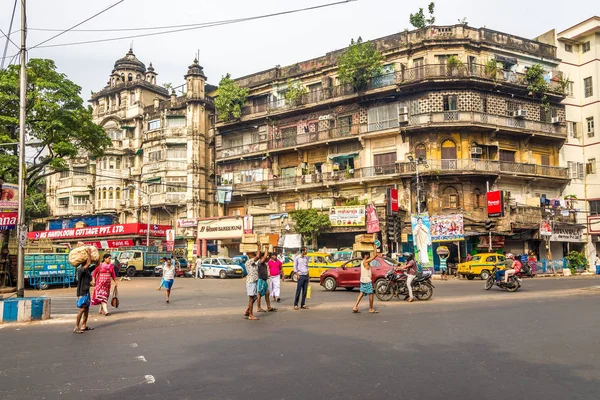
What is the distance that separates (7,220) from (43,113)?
8.13 metres

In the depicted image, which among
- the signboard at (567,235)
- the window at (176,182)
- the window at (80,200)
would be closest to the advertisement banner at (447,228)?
the signboard at (567,235)

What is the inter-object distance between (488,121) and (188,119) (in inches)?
1061

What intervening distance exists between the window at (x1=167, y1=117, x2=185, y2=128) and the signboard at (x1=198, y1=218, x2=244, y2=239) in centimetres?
1026

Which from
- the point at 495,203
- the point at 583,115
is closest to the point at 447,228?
the point at 495,203

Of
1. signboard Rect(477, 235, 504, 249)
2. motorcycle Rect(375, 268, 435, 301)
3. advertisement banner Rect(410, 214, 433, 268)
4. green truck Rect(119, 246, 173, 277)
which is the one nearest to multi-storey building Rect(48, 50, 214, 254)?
green truck Rect(119, 246, 173, 277)

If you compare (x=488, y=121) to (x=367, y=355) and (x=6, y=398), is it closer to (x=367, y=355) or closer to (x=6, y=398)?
(x=367, y=355)

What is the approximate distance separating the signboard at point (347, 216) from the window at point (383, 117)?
659 centimetres

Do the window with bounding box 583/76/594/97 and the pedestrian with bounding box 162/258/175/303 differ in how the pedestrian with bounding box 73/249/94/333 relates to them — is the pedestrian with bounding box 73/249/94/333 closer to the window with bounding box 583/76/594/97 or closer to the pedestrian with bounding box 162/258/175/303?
the pedestrian with bounding box 162/258/175/303

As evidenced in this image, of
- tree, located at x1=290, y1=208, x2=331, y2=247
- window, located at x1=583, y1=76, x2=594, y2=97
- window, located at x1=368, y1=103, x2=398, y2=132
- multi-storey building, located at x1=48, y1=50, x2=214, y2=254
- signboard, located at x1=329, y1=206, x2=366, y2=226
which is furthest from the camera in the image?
multi-storey building, located at x1=48, y1=50, x2=214, y2=254

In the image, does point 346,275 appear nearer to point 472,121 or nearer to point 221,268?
point 221,268

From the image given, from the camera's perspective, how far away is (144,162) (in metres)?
48.6

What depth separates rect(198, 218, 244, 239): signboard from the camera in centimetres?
4116

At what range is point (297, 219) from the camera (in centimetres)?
3622

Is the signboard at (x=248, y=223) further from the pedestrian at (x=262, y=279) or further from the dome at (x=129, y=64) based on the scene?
the pedestrian at (x=262, y=279)
